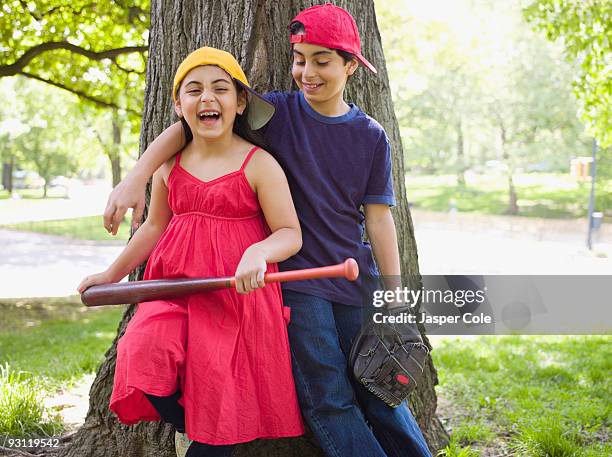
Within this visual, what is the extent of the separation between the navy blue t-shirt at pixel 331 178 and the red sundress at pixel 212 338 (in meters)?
0.16

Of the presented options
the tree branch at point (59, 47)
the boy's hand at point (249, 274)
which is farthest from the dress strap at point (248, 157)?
the tree branch at point (59, 47)

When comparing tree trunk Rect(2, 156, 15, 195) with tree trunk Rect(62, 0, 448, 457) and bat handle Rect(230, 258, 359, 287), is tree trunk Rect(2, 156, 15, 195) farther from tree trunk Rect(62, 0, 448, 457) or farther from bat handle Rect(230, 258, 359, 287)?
bat handle Rect(230, 258, 359, 287)

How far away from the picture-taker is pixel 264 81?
304 cm

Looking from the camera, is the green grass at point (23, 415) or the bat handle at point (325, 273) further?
the green grass at point (23, 415)

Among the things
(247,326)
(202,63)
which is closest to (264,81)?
(202,63)

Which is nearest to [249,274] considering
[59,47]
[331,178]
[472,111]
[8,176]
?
[331,178]

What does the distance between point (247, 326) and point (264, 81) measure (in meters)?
1.15

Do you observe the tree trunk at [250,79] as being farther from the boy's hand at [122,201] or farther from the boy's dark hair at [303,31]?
the boy's hand at [122,201]

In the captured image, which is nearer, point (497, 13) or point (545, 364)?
point (545, 364)

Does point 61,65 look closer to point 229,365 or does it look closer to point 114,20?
point 114,20

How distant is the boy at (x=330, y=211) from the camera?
2.43 m

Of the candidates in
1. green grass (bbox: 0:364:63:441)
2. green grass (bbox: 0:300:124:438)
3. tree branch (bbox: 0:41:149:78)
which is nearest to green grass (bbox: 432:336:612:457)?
green grass (bbox: 0:364:63:441)

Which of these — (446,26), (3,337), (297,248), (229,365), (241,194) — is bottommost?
(3,337)

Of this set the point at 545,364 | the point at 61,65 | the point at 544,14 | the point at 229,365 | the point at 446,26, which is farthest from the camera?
the point at 446,26
